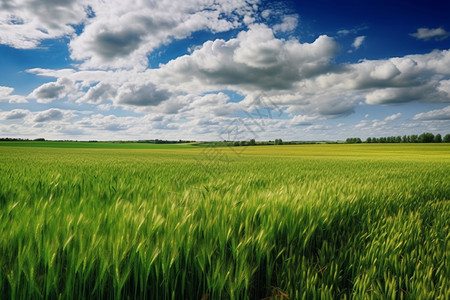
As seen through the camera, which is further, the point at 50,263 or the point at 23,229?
the point at 23,229

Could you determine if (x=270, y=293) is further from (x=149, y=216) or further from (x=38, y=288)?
(x=38, y=288)

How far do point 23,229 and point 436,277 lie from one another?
2770mm

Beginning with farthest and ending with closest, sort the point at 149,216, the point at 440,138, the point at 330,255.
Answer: the point at 440,138
the point at 330,255
the point at 149,216

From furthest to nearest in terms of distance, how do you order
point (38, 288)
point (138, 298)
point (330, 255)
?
point (330, 255) < point (138, 298) < point (38, 288)

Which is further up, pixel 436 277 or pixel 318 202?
pixel 318 202

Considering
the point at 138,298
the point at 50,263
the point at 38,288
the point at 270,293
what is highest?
the point at 50,263

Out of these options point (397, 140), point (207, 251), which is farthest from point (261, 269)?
point (397, 140)

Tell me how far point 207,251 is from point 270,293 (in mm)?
521

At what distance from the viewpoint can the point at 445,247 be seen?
219cm

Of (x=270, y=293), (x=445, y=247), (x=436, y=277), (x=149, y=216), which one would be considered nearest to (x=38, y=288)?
(x=149, y=216)

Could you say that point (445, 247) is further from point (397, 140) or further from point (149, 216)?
point (397, 140)

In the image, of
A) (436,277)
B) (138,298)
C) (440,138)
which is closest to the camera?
(138,298)

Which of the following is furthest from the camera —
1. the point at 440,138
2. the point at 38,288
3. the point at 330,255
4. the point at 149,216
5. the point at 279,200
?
the point at 440,138

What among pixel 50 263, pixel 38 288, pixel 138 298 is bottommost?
pixel 138 298
